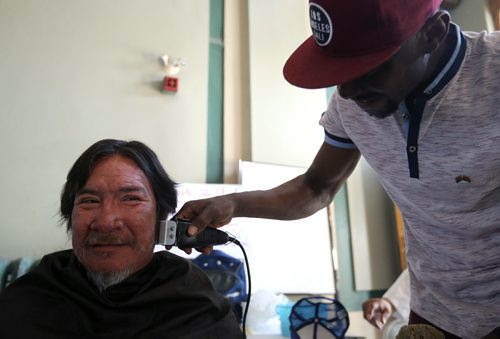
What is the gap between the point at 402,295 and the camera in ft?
6.29

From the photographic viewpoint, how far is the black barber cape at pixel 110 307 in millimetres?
895

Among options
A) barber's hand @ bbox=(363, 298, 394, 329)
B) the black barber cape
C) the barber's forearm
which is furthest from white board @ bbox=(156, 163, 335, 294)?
the black barber cape

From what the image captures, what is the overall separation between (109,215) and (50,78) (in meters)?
1.37

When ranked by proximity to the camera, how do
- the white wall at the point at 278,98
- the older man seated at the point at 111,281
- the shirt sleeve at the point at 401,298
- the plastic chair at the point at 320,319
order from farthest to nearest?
the white wall at the point at 278,98 → the shirt sleeve at the point at 401,298 → the plastic chair at the point at 320,319 → the older man seated at the point at 111,281

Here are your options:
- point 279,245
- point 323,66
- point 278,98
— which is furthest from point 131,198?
point 278,98

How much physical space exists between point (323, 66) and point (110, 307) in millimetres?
779

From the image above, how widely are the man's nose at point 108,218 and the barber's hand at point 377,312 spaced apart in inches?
47.7

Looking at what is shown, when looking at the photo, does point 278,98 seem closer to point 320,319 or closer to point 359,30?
point 320,319

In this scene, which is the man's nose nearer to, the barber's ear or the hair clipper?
the hair clipper

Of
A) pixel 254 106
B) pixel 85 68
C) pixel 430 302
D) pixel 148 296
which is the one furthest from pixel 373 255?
pixel 85 68

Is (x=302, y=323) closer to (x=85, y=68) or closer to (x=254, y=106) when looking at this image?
(x=254, y=106)

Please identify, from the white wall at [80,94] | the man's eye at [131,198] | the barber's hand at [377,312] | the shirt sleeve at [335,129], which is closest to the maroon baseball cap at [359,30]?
the shirt sleeve at [335,129]

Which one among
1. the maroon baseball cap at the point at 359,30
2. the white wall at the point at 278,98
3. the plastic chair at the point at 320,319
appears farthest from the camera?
the white wall at the point at 278,98

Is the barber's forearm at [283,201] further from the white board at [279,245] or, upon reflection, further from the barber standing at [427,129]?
the white board at [279,245]
